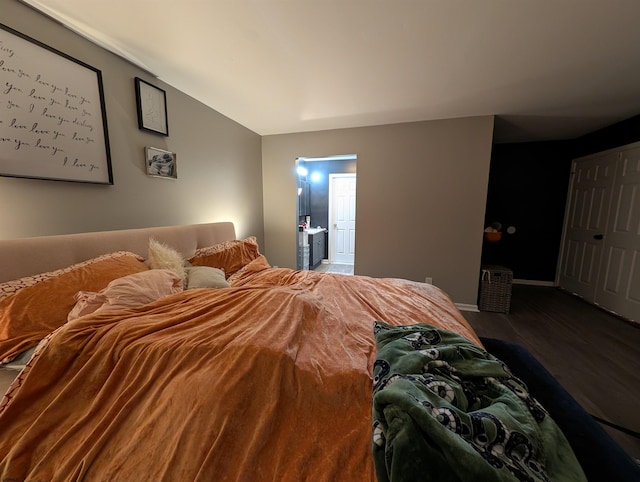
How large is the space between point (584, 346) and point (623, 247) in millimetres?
1814

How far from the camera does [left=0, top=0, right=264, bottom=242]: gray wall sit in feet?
4.69

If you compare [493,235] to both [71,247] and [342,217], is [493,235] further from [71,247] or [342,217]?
[71,247]

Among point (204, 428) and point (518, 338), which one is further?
point (518, 338)

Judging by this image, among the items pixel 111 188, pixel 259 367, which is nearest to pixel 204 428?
pixel 259 367

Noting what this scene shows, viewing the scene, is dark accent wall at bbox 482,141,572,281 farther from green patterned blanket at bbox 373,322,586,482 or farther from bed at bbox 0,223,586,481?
green patterned blanket at bbox 373,322,586,482

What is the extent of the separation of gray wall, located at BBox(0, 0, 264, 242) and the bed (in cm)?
28

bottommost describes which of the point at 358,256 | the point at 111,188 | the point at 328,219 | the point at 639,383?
the point at 639,383

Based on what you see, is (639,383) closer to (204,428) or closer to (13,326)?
(204,428)

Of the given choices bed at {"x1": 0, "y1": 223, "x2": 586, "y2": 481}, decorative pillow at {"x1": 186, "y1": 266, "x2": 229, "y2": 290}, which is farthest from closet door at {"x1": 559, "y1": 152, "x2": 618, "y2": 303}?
decorative pillow at {"x1": 186, "y1": 266, "x2": 229, "y2": 290}

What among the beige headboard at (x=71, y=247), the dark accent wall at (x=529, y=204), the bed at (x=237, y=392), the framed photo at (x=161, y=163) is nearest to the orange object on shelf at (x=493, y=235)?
the dark accent wall at (x=529, y=204)

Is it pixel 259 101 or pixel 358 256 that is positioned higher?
pixel 259 101

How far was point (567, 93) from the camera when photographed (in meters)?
2.42

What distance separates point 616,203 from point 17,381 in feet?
19.4

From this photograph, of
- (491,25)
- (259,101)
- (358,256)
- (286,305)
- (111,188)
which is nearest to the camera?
(286,305)
